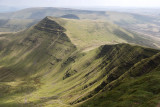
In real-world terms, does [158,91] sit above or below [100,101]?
above

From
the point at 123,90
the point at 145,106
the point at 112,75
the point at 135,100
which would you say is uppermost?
the point at 145,106

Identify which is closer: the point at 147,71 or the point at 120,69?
the point at 147,71

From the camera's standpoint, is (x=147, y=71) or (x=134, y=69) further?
(x=134, y=69)

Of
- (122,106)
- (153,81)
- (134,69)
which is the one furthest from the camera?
(134,69)

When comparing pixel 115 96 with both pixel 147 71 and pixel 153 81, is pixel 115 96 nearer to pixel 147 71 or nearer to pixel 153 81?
pixel 153 81

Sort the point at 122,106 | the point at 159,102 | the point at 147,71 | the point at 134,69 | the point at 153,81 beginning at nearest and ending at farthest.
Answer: the point at 159,102 → the point at 122,106 → the point at 153,81 → the point at 147,71 → the point at 134,69

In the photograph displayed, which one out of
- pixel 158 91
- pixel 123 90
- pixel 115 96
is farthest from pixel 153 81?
pixel 115 96

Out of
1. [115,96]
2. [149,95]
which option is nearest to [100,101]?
[115,96]

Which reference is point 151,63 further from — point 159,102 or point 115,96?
point 159,102

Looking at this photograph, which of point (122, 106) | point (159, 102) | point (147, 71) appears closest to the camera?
point (159, 102)
